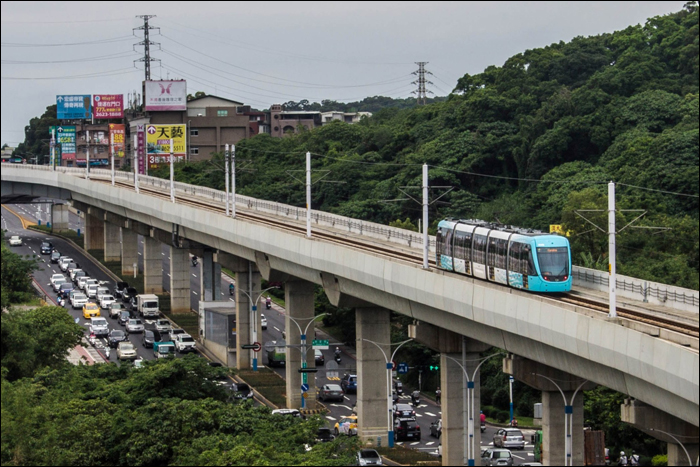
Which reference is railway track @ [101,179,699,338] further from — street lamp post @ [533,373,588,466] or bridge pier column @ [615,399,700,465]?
street lamp post @ [533,373,588,466]

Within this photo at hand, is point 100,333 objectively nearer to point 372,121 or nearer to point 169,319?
point 169,319

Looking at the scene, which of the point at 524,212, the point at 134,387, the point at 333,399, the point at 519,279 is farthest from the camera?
the point at 524,212

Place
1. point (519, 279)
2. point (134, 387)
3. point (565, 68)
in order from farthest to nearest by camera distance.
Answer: point (565, 68)
point (134, 387)
point (519, 279)

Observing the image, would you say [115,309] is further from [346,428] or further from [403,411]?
[346,428]

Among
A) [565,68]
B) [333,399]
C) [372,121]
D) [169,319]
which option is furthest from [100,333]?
[372,121]

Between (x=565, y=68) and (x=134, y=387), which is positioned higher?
(x=565, y=68)

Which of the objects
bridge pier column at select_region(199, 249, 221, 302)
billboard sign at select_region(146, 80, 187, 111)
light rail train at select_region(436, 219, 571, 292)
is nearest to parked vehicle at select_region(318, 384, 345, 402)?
bridge pier column at select_region(199, 249, 221, 302)

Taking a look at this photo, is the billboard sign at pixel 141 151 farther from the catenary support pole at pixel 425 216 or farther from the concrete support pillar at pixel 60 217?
the catenary support pole at pixel 425 216

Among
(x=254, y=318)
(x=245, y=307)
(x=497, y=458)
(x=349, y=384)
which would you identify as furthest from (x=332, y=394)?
(x=497, y=458)
